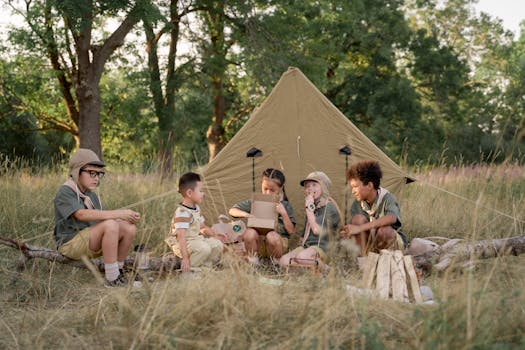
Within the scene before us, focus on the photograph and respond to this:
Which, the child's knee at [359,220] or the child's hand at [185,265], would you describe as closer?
the child's hand at [185,265]

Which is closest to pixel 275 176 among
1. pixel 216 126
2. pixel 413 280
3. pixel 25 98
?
pixel 413 280

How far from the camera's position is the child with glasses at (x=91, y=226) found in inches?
150

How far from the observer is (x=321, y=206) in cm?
458

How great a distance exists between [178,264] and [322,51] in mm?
9497

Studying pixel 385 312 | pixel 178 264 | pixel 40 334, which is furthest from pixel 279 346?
pixel 178 264

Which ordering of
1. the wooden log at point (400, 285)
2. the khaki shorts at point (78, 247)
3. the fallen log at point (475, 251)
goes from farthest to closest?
the khaki shorts at point (78, 247) → the fallen log at point (475, 251) → the wooden log at point (400, 285)

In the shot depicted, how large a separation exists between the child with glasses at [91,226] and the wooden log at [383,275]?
164 cm

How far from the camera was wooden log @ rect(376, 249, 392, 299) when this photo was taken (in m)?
3.11

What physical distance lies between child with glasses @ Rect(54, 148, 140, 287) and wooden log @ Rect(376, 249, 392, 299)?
164 cm

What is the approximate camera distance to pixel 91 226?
4016 mm

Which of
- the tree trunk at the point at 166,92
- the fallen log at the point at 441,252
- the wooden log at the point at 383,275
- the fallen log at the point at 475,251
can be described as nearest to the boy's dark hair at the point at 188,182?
the fallen log at the point at 441,252

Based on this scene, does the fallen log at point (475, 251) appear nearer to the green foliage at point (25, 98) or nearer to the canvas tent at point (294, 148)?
the canvas tent at point (294, 148)

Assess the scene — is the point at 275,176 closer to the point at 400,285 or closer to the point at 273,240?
the point at 273,240

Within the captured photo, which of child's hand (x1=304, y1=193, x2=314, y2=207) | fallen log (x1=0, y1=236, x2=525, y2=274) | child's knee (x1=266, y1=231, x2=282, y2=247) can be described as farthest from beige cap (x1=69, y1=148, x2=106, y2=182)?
child's hand (x1=304, y1=193, x2=314, y2=207)
